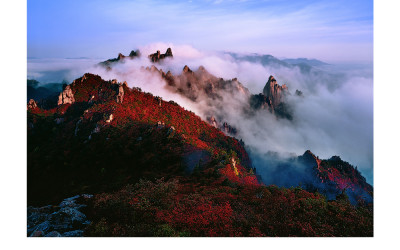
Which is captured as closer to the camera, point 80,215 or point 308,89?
point 80,215

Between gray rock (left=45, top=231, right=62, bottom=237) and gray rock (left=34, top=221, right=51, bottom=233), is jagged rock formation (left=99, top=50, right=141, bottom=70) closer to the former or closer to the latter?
gray rock (left=34, top=221, right=51, bottom=233)

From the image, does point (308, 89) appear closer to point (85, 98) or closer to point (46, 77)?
point (46, 77)

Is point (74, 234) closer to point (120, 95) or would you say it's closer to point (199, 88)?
point (120, 95)

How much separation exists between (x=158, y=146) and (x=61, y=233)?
989 centimetres

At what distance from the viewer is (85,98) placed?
25812 mm

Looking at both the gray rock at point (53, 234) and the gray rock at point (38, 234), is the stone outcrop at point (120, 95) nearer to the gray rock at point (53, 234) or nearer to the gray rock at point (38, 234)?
the gray rock at point (38, 234)

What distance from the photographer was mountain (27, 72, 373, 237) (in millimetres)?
8672

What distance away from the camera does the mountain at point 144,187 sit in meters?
8.67

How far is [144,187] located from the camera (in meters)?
11.6

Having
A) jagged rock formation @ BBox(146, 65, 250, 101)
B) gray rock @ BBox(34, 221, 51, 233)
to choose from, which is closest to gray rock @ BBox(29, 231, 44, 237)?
gray rock @ BBox(34, 221, 51, 233)

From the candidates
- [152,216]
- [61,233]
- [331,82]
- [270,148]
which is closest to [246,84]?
[331,82]

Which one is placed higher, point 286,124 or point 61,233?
point 286,124

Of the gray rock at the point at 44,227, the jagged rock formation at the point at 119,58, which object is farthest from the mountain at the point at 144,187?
the jagged rock formation at the point at 119,58

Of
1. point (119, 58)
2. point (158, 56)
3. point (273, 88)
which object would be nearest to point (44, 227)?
point (119, 58)
